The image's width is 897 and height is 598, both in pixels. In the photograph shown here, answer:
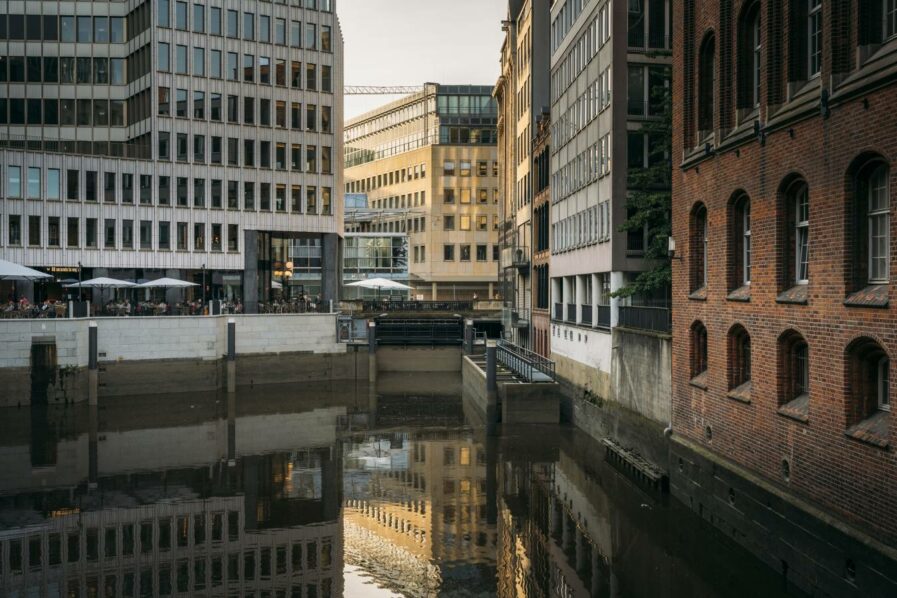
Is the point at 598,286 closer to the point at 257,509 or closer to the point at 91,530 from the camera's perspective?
the point at 257,509

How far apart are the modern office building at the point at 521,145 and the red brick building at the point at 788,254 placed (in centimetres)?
3667

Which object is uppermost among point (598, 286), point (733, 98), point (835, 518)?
point (733, 98)

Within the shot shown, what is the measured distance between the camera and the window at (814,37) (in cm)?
1958

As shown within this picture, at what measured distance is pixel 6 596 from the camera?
20.0m

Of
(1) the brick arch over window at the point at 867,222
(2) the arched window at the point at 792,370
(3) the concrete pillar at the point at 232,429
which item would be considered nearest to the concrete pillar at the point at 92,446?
(3) the concrete pillar at the point at 232,429

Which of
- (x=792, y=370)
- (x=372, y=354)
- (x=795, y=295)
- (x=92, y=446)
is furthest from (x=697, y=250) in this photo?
(x=372, y=354)

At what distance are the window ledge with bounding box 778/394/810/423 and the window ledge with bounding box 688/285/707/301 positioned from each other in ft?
17.4

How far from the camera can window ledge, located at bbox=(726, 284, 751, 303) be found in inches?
872

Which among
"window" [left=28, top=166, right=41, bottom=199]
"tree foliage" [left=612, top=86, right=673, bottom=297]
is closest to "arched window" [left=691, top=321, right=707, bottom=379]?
"tree foliage" [left=612, top=86, right=673, bottom=297]

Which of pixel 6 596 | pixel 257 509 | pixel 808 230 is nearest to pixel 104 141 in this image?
pixel 257 509

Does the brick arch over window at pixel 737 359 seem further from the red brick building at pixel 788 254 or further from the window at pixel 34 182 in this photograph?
the window at pixel 34 182

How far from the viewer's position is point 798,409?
1939 centimetres

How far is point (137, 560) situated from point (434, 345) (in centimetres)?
4716

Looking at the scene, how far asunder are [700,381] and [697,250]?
133 inches
